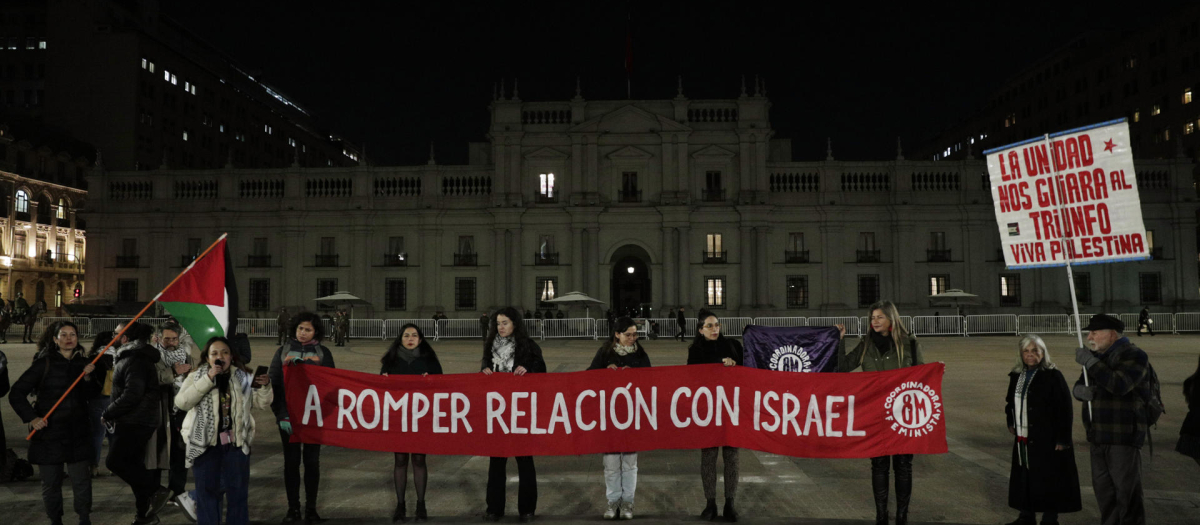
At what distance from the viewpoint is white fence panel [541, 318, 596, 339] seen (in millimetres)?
32844

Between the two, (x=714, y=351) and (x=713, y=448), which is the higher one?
(x=714, y=351)

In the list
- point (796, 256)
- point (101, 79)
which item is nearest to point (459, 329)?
point (796, 256)

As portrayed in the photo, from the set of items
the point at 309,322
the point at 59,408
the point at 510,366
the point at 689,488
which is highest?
the point at 309,322

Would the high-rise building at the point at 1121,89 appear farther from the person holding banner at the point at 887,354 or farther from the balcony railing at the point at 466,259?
the person holding banner at the point at 887,354

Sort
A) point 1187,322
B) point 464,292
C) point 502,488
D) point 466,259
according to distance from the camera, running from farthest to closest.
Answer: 1. point 466,259
2. point 464,292
3. point 1187,322
4. point 502,488

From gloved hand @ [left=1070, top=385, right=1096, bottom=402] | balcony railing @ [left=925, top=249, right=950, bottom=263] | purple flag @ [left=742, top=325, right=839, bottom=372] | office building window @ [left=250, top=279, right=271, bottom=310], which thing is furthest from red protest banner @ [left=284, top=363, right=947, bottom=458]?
office building window @ [left=250, top=279, right=271, bottom=310]

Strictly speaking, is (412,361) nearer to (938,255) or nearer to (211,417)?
(211,417)

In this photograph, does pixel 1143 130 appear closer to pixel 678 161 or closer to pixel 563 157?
pixel 678 161

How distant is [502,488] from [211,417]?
7.57 feet

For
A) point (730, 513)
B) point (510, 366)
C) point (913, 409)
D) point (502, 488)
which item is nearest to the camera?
point (730, 513)

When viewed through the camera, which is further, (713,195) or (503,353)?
(713,195)

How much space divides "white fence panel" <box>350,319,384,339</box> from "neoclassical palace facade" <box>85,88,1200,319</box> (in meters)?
6.29

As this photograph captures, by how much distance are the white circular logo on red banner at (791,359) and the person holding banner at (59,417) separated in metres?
7.78

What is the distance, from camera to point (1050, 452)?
5492 millimetres
